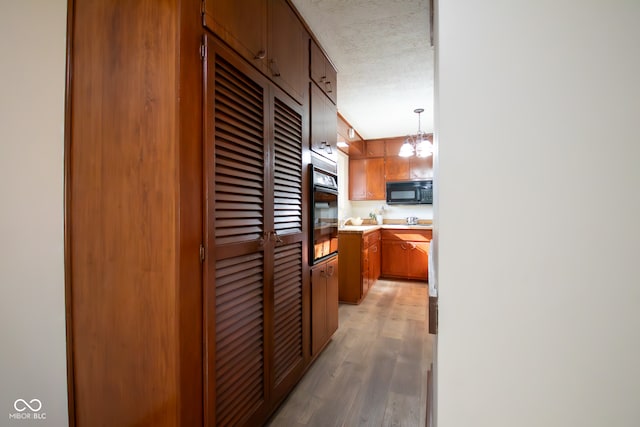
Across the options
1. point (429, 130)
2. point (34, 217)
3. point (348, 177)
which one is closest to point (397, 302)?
point (348, 177)

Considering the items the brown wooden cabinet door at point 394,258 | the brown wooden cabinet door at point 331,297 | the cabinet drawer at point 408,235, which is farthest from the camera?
the brown wooden cabinet door at point 394,258

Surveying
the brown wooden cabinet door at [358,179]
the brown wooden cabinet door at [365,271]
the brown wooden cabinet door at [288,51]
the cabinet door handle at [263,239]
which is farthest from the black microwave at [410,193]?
the cabinet door handle at [263,239]

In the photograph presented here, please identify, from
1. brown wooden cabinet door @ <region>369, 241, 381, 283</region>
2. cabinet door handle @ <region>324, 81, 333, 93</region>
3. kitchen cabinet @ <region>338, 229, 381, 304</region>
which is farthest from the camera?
brown wooden cabinet door @ <region>369, 241, 381, 283</region>

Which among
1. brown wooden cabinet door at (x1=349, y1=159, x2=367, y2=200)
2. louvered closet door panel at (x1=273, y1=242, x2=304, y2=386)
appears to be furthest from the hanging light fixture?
louvered closet door panel at (x1=273, y1=242, x2=304, y2=386)

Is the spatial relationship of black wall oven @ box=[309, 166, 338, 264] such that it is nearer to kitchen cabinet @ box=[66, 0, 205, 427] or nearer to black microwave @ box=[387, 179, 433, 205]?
kitchen cabinet @ box=[66, 0, 205, 427]

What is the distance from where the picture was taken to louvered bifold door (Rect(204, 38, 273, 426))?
109 cm

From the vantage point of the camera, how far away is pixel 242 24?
1.26 metres

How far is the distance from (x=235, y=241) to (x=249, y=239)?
101 mm

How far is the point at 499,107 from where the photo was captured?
1.52 feet

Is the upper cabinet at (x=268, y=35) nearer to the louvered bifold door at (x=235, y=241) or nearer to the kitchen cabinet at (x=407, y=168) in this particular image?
the louvered bifold door at (x=235, y=241)

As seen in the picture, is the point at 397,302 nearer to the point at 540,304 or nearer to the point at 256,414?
the point at 256,414

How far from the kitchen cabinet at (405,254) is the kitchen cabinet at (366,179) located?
0.80 metres

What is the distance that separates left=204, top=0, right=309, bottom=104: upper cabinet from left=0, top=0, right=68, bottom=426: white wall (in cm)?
65

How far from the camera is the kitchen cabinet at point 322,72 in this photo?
6.74 ft
